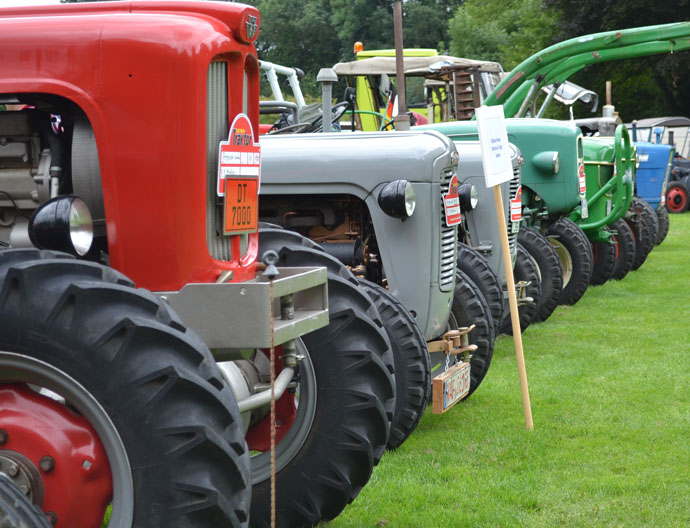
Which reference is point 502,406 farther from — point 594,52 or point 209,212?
point 594,52

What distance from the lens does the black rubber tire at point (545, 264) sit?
929 centimetres

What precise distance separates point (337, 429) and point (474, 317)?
241 centimetres

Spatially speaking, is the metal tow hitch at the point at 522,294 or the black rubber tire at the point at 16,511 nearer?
the black rubber tire at the point at 16,511

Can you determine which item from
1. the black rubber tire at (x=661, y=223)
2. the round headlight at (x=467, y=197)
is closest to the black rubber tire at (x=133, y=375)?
the round headlight at (x=467, y=197)

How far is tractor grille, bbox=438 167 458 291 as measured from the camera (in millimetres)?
5828

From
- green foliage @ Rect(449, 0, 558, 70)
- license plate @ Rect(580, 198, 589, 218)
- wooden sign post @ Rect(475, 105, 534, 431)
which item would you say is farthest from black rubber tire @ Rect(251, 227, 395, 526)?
green foliage @ Rect(449, 0, 558, 70)

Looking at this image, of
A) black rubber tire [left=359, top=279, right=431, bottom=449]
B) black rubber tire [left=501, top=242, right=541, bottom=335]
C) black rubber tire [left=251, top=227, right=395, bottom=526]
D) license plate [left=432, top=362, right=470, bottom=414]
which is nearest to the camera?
black rubber tire [left=251, top=227, right=395, bottom=526]

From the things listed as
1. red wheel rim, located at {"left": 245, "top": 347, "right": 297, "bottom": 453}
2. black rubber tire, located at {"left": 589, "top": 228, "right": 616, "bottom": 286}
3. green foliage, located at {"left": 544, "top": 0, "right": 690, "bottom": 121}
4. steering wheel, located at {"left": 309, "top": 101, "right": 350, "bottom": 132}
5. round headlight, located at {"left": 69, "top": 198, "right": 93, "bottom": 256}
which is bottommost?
black rubber tire, located at {"left": 589, "top": 228, "right": 616, "bottom": 286}

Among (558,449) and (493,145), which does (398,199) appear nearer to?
(493,145)

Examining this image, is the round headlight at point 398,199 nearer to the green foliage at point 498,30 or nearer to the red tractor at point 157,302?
the red tractor at point 157,302

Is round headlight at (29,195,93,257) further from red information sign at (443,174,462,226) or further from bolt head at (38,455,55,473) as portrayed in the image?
red information sign at (443,174,462,226)

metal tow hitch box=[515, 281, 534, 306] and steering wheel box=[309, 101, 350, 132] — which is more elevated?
steering wheel box=[309, 101, 350, 132]

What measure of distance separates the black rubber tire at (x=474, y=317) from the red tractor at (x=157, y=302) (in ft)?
6.94

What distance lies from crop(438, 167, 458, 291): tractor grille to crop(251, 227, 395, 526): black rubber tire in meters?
1.88
